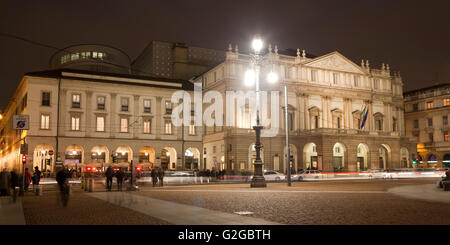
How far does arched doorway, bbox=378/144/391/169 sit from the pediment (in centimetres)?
1375

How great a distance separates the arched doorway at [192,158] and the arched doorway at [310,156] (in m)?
16.6

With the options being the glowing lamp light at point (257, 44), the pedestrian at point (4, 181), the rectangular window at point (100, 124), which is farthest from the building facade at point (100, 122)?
the glowing lamp light at point (257, 44)

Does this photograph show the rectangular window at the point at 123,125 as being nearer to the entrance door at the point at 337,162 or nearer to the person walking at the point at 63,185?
the entrance door at the point at 337,162

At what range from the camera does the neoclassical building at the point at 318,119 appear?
5606 cm

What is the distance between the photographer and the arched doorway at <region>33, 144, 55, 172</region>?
5244 cm

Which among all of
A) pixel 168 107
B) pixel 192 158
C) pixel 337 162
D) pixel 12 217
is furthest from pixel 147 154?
pixel 12 217

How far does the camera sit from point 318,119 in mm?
63031

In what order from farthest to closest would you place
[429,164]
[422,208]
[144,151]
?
[429,164] → [144,151] → [422,208]

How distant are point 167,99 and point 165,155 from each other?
8.61 meters

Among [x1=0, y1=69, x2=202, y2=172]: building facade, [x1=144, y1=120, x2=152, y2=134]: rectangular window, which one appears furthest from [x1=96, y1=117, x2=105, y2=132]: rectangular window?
[x1=144, y1=120, x2=152, y2=134]: rectangular window
